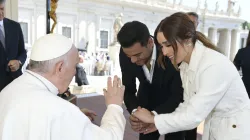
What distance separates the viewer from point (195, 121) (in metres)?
1.35

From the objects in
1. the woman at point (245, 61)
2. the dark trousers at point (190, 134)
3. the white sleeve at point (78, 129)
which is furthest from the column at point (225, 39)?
the white sleeve at point (78, 129)

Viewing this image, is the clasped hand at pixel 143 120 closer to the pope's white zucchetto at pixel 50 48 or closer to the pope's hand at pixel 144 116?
the pope's hand at pixel 144 116

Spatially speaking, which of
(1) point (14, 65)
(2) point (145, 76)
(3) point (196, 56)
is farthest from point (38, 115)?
(1) point (14, 65)

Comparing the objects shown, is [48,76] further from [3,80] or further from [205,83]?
[3,80]

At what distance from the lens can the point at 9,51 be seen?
2.69 meters

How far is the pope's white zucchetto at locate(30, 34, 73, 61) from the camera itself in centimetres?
120

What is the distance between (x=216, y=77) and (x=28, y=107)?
83 centimetres

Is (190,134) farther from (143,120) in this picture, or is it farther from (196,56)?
(196,56)

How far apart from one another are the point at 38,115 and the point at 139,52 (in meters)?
0.89

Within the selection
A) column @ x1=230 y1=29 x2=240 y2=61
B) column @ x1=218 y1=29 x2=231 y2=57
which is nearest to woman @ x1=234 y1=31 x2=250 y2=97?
column @ x1=218 y1=29 x2=231 y2=57

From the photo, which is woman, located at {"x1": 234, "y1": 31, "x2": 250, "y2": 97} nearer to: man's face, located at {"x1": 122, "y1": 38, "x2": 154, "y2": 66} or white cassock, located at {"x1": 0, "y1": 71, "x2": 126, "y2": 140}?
man's face, located at {"x1": 122, "y1": 38, "x2": 154, "y2": 66}

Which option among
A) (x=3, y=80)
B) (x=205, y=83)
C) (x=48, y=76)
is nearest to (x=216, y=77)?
(x=205, y=83)

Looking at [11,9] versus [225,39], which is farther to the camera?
[225,39]

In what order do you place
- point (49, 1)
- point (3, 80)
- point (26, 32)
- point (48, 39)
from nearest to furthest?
point (48, 39) → point (3, 80) → point (49, 1) → point (26, 32)
